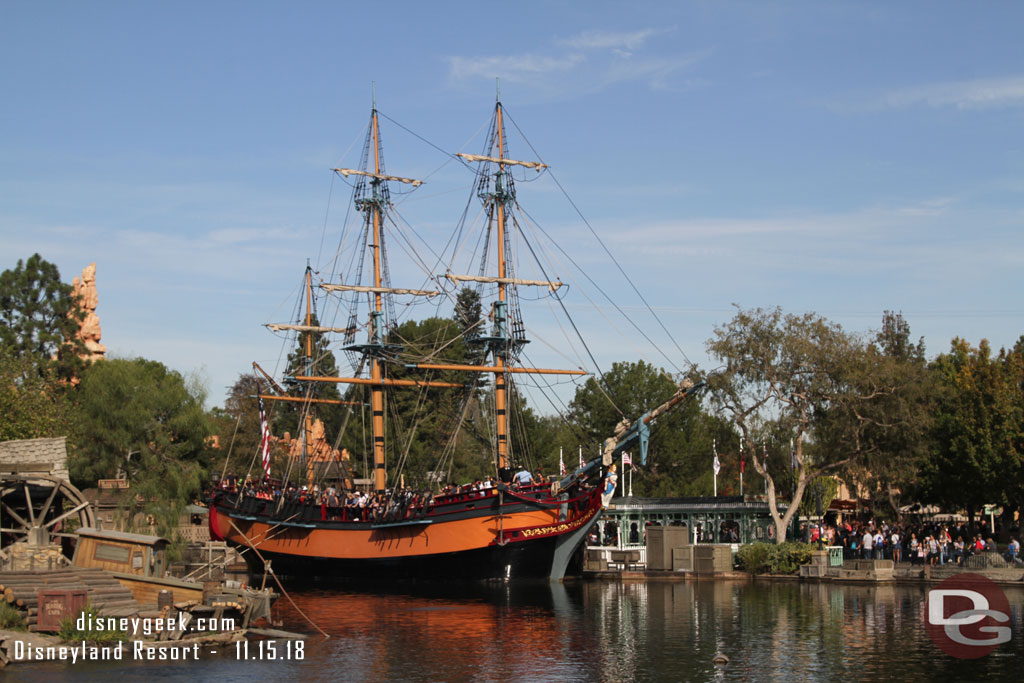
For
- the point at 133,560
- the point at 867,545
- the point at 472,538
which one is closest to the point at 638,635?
the point at 133,560

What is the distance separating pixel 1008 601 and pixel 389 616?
18.2 metres

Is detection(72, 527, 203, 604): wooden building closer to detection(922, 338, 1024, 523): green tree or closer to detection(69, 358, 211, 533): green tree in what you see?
detection(69, 358, 211, 533): green tree

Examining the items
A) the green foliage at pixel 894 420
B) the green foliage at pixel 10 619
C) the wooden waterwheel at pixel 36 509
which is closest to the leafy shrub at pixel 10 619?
the green foliage at pixel 10 619

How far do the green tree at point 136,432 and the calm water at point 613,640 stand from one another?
72.7 feet

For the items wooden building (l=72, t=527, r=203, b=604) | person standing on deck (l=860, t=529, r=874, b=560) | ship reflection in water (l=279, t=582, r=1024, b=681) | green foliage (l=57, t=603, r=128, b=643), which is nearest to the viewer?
ship reflection in water (l=279, t=582, r=1024, b=681)

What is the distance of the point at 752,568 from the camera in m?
44.1

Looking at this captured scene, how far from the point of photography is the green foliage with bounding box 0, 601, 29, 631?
925 inches

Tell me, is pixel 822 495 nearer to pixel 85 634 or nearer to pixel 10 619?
pixel 85 634

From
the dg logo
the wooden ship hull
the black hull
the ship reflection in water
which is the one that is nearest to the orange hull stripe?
the wooden ship hull

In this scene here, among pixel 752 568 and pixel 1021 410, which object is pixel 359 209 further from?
pixel 1021 410

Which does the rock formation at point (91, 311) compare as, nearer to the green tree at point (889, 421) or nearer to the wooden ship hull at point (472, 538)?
the wooden ship hull at point (472, 538)

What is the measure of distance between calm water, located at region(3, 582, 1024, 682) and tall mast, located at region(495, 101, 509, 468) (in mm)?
9867

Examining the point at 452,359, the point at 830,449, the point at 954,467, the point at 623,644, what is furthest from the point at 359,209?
the point at 623,644

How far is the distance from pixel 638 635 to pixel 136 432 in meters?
39.1
